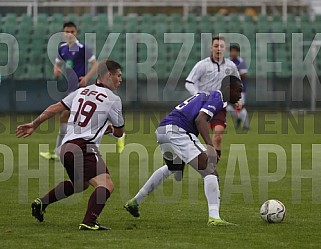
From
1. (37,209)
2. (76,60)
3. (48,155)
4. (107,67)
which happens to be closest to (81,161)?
(37,209)

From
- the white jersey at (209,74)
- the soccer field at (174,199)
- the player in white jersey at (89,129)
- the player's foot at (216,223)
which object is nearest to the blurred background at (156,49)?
the soccer field at (174,199)

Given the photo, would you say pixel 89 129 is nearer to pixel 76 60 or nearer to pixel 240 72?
pixel 76 60

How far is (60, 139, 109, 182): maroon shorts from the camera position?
9.03m

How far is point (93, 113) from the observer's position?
912cm

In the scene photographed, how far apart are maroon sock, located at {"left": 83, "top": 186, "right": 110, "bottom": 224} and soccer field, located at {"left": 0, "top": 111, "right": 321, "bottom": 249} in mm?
198

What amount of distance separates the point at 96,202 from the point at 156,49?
19866 millimetres

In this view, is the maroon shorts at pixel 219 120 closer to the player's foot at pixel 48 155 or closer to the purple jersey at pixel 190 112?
the player's foot at pixel 48 155

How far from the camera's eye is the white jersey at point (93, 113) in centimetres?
912

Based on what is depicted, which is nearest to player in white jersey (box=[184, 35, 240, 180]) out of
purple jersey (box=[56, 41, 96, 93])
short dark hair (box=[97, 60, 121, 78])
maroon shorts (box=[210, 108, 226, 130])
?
maroon shorts (box=[210, 108, 226, 130])

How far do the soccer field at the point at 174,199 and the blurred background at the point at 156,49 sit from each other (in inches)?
260

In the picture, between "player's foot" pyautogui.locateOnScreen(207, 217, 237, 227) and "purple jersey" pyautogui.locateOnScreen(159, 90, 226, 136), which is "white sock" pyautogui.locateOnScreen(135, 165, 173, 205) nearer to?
"purple jersey" pyautogui.locateOnScreen(159, 90, 226, 136)

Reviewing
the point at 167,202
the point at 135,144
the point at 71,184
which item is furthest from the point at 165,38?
the point at 71,184

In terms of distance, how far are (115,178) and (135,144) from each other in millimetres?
5369

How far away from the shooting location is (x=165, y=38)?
2842 centimetres
